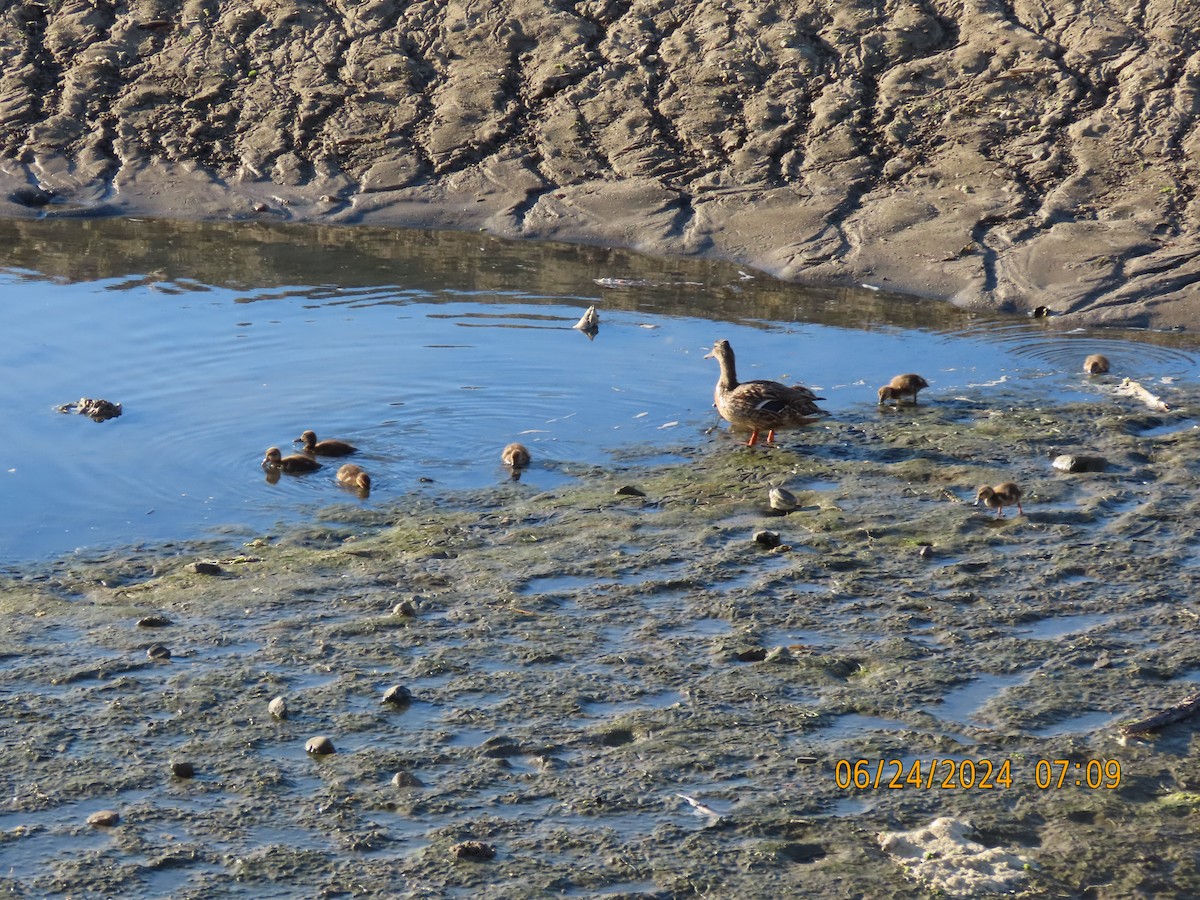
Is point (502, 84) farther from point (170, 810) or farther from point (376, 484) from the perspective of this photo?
point (170, 810)

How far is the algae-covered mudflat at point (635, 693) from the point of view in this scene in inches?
227

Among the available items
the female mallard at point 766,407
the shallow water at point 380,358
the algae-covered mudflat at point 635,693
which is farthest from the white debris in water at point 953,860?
the female mallard at point 766,407

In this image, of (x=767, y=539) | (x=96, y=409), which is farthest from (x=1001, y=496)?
(x=96, y=409)

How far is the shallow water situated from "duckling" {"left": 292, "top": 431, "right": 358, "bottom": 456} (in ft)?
0.40

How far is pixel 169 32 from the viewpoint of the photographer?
21484 mm

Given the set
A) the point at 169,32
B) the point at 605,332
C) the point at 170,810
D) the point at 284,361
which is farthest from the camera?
the point at 169,32

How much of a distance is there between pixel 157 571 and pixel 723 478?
384 centimetres

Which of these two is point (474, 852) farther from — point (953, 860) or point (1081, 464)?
point (1081, 464)

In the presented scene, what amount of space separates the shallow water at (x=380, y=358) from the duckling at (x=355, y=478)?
11 centimetres

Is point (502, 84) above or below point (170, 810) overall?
above

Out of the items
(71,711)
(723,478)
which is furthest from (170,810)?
(723,478)

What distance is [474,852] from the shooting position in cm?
576

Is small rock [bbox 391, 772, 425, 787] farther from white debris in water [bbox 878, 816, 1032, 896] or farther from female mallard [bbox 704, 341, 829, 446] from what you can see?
female mallard [bbox 704, 341, 829, 446]

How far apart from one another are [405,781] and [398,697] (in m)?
0.76
